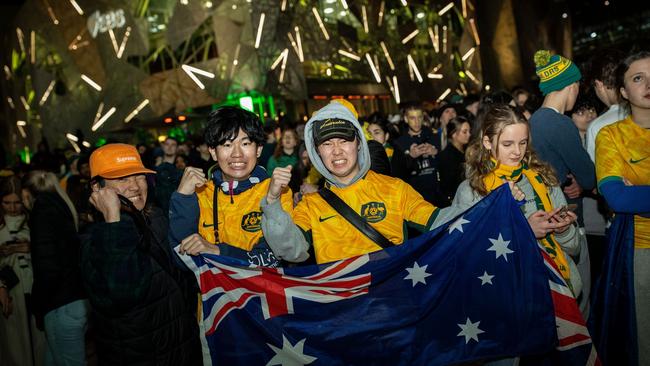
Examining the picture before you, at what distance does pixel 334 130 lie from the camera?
9.64 feet

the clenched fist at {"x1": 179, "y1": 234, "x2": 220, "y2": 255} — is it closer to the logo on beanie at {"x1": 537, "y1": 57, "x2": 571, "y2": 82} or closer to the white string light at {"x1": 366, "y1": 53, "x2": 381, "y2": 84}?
the logo on beanie at {"x1": 537, "y1": 57, "x2": 571, "y2": 82}

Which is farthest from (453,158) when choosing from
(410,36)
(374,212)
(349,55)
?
(410,36)

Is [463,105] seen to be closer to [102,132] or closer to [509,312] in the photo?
[509,312]

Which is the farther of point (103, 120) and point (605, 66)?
point (103, 120)

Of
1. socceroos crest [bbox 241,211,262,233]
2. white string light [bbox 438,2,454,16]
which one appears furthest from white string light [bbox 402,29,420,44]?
socceroos crest [bbox 241,211,262,233]

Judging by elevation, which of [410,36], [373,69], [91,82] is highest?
[410,36]

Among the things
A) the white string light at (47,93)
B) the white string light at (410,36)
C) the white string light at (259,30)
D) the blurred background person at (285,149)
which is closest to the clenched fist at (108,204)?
the blurred background person at (285,149)

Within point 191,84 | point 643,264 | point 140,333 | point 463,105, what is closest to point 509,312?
point 643,264

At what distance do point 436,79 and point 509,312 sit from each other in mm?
19372

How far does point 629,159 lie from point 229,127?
8.21 ft

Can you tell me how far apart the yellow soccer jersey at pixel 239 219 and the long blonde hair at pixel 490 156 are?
50.4 inches

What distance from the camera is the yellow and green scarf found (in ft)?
9.84

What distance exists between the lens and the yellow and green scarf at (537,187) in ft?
9.84

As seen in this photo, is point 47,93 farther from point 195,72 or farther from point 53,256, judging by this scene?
point 53,256
